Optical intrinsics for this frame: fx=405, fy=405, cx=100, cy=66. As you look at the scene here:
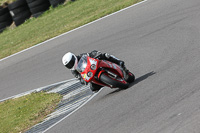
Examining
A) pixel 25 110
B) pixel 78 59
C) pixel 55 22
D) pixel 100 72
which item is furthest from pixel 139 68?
pixel 55 22

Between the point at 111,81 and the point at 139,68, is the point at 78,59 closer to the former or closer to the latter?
the point at 111,81

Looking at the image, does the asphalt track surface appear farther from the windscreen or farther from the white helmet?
the white helmet

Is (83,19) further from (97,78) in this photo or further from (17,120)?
(97,78)

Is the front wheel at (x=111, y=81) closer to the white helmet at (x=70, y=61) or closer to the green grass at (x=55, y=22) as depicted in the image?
the white helmet at (x=70, y=61)

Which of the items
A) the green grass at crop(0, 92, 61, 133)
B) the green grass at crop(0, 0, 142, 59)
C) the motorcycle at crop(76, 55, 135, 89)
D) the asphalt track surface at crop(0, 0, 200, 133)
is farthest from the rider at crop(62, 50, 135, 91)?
the green grass at crop(0, 0, 142, 59)

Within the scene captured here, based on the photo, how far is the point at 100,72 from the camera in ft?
29.8

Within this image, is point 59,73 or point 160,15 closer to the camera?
point 59,73

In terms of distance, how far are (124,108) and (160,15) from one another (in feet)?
20.9

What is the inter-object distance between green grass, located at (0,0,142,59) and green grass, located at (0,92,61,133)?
507cm

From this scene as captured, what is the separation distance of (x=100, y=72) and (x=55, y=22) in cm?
1057

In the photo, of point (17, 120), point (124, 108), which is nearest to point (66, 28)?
point (17, 120)

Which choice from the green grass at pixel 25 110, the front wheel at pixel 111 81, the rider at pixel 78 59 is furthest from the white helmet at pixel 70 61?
the green grass at pixel 25 110

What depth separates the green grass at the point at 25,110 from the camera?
10.7 metres

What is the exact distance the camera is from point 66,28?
17.1m
